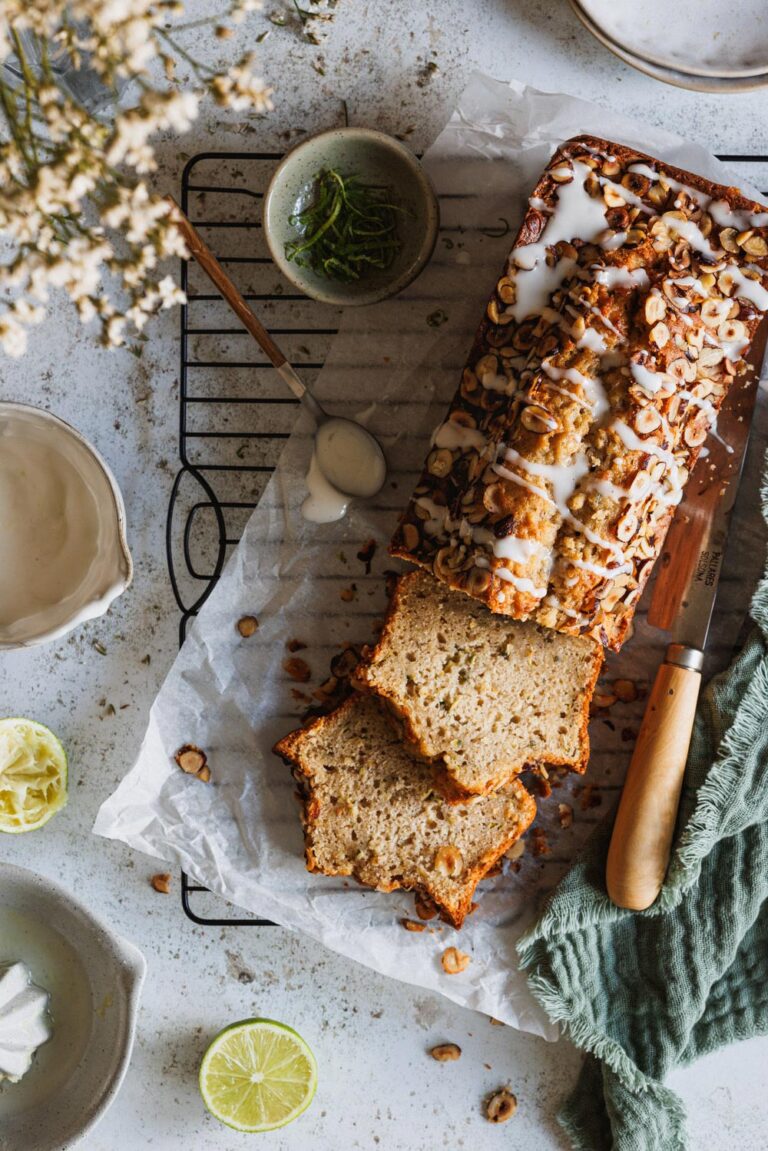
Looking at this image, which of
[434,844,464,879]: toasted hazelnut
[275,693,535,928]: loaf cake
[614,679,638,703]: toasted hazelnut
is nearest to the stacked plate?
[614,679,638,703]: toasted hazelnut

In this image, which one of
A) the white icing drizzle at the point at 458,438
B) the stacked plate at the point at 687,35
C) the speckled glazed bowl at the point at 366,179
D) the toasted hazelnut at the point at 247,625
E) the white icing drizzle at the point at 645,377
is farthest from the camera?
the toasted hazelnut at the point at 247,625

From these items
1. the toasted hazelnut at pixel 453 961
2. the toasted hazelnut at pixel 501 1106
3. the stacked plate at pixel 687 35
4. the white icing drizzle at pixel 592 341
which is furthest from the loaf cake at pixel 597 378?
the toasted hazelnut at pixel 501 1106

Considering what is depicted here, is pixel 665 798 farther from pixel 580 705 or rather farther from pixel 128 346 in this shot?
pixel 128 346

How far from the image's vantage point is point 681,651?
300 cm

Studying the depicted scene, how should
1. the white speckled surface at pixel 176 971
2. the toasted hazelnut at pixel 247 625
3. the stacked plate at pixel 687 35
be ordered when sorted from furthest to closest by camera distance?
the white speckled surface at pixel 176 971 < the toasted hazelnut at pixel 247 625 < the stacked plate at pixel 687 35

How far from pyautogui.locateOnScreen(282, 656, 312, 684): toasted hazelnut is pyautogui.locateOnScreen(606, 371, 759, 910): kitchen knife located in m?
0.97

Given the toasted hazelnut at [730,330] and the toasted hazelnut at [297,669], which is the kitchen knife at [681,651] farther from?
the toasted hazelnut at [297,669]

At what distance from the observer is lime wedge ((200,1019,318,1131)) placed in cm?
321

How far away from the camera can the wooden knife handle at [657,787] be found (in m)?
2.97

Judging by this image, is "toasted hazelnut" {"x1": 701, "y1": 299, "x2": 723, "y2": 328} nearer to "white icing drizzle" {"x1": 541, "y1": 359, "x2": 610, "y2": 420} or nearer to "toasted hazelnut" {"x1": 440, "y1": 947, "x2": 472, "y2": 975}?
"white icing drizzle" {"x1": 541, "y1": 359, "x2": 610, "y2": 420}

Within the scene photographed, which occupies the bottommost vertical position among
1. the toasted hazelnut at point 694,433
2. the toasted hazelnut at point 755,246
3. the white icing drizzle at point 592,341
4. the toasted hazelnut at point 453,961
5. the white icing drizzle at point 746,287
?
the toasted hazelnut at point 453,961

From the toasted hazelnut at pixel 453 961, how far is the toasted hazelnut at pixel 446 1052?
31cm

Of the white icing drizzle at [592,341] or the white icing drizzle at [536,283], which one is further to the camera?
the white icing drizzle at [536,283]

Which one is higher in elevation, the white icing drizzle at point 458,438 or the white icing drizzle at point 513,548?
the white icing drizzle at point 458,438
